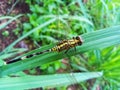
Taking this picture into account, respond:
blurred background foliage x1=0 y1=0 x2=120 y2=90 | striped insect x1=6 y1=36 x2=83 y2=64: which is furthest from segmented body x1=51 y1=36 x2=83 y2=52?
blurred background foliage x1=0 y1=0 x2=120 y2=90

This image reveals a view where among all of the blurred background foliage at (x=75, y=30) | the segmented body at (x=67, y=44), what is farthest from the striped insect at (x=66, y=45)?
the blurred background foliage at (x=75, y=30)

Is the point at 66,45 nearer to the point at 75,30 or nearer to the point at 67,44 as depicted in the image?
the point at 67,44

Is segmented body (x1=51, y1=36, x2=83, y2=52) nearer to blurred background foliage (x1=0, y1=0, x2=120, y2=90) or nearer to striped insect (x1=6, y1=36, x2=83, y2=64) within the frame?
striped insect (x1=6, y1=36, x2=83, y2=64)

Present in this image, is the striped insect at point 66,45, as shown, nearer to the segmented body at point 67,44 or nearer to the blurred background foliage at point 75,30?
the segmented body at point 67,44

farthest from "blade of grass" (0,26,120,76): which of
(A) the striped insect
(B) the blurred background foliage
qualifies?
(B) the blurred background foliage

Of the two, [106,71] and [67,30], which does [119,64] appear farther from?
[67,30]

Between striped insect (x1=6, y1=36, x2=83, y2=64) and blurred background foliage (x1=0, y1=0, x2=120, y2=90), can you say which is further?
blurred background foliage (x1=0, y1=0, x2=120, y2=90)

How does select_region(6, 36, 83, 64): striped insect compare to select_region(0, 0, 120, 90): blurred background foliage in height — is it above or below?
below

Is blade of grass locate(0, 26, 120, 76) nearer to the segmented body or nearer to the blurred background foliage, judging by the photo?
the segmented body
